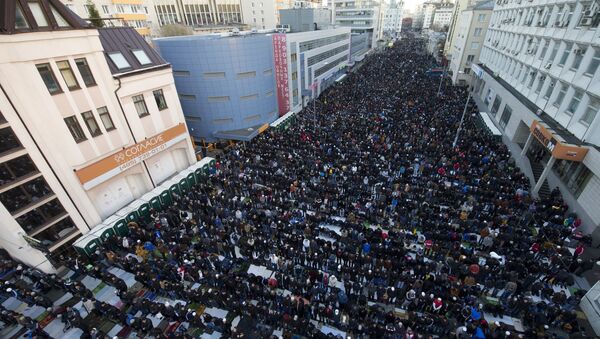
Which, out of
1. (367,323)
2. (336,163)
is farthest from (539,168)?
(367,323)

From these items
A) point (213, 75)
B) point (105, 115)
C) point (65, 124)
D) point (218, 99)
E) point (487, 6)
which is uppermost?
point (487, 6)

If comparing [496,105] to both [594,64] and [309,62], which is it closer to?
[594,64]

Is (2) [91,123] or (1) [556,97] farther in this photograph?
(1) [556,97]

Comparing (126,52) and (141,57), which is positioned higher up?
(126,52)

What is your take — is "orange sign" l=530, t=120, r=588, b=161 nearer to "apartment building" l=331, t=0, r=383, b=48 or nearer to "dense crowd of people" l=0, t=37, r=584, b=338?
"dense crowd of people" l=0, t=37, r=584, b=338

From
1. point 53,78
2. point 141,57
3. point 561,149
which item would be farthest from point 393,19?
point 53,78

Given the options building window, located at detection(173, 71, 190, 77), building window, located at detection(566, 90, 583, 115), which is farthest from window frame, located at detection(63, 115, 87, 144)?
building window, located at detection(566, 90, 583, 115)
